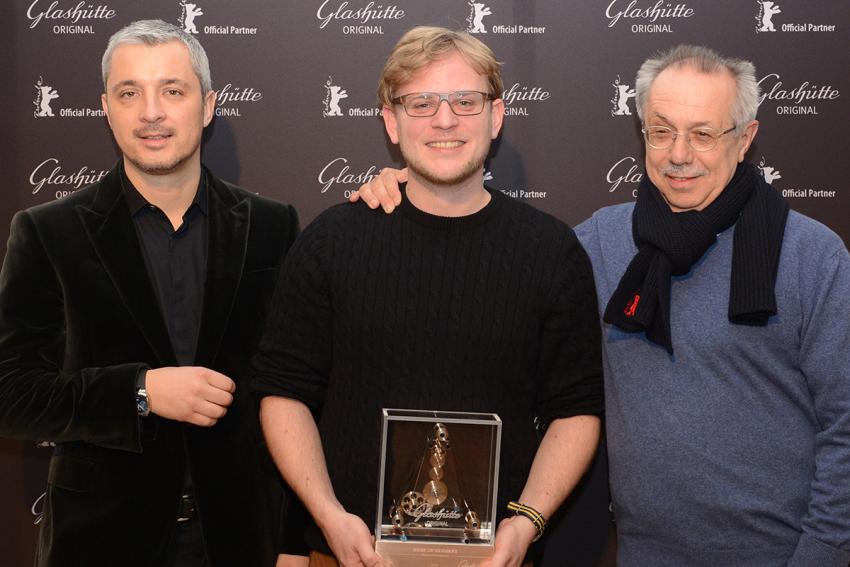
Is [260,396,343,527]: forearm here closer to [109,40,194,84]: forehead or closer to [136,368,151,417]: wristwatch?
[136,368,151,417]: wristwatch

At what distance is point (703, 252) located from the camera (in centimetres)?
230

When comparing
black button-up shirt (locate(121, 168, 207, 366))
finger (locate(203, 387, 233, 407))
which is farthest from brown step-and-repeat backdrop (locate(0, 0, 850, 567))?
finger (locate(203, 387, 233, 407))

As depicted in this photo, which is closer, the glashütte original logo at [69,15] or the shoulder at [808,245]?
the shoulder at [808,245]

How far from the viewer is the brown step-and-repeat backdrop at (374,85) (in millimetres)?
3252

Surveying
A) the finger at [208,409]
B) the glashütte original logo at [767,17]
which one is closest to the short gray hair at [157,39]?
the finger at [208,409]

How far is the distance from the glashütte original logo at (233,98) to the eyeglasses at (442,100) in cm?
115

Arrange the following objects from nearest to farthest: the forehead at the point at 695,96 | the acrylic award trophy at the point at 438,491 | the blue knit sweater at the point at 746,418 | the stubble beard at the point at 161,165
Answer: the acrylic award trophy at the point at 438,491 < the blue knit sweater at the point at 746,418 < the forehead at the point at 695,96 < the stubble beard at the point at 161,165

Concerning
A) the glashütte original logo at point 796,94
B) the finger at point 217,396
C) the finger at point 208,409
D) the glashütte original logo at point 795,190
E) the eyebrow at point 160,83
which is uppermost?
the glashütte original logo at point 796,94

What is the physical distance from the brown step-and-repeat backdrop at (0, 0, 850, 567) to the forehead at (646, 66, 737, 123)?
3.20 feet

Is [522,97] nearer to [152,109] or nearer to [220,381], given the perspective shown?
[152,109]

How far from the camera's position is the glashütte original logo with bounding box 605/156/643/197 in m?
3.30

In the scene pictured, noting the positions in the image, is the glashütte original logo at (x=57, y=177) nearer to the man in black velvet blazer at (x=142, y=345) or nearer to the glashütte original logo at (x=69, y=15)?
the glashütte original logo at (x=69, y=15)

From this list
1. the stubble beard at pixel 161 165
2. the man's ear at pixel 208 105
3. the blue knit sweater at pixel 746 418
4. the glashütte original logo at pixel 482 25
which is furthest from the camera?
the glashütte original logo at pixel 482 25

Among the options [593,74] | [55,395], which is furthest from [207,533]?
[593,74]
